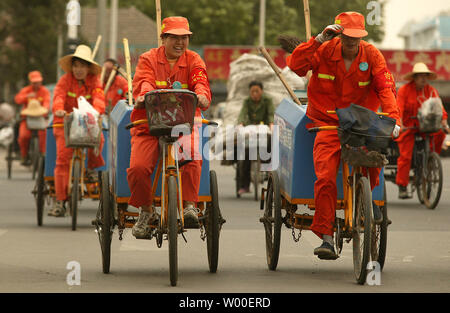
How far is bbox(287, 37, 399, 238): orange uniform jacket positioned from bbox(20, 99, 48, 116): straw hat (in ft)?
45.4

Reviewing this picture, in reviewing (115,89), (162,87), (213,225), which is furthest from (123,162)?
(115,89)

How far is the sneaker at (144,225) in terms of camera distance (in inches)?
355

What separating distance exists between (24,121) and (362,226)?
50.5 feet

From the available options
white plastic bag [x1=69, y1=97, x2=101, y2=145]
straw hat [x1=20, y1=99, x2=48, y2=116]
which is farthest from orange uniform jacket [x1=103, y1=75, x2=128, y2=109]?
straw hat [x1=20, y1=99, x2=48, y2=116]

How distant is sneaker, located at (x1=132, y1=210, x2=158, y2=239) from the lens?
29.6 feet

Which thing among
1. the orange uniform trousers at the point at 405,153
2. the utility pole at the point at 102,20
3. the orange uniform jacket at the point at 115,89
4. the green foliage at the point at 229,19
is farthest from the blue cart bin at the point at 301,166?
the green foliage at the point at 229,19

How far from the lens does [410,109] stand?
17.0m

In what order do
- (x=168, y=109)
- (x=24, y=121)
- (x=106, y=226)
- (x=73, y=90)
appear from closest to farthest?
(x=168, y=109)
(x=106, y=226)
(x=73, y=90)
(x=24, y=121)

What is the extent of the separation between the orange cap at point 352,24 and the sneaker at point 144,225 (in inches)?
81.1

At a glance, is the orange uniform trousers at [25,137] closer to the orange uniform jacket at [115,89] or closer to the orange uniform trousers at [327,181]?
the orange uniform jacket at [115,89]

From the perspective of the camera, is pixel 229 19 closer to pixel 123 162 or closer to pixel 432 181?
pixel 432 181

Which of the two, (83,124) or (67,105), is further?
(67,105)

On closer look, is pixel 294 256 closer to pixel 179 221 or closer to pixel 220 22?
pixel 179 221

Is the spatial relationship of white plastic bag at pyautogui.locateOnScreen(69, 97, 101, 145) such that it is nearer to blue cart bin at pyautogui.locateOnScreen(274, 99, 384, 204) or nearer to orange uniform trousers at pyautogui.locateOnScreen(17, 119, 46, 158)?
blue cart bin at pyautogui.locateOnScreen(274, 99, 384, 204)
